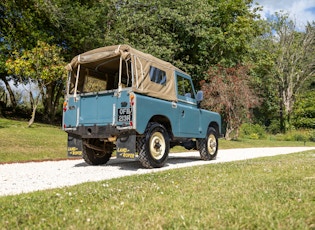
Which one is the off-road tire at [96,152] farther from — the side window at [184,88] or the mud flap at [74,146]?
the side window at [184,88]

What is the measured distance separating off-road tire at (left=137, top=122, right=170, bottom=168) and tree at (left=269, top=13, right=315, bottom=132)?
3599 cm

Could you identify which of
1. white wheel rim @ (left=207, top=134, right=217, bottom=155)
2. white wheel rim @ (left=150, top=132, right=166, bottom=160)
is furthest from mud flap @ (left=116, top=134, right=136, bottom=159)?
white wheel rim @ (left=207, top=134, right=217, bottom=155)

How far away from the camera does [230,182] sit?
5023 mm

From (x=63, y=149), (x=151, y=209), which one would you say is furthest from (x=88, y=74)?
(x=151, y=209)

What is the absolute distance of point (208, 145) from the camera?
10617 mm

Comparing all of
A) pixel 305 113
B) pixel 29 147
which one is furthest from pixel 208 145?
pixel 305 113

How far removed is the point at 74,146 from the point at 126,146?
1.82 m

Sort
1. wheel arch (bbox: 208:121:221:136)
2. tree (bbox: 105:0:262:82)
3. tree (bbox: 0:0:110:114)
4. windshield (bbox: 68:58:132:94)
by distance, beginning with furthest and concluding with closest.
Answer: tree (bbox: 105:0:262:82)
tree (bbox: 0:0:110:114)
wheel arch (bbox: 208:121:221:136)
windshield (bbox: 68:58:132:94)

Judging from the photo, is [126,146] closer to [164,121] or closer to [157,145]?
[157,145]

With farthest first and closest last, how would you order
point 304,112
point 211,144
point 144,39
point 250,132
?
point 304,112
point 250,132
point 144,39
point 211,144

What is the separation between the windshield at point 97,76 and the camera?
8.57 m

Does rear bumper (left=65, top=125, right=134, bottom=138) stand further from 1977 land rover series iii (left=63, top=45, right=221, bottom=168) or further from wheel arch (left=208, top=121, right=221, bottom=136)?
wheel arch (left=208, top=121, right=221, bottom=136)

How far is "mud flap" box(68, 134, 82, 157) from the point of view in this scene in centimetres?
846

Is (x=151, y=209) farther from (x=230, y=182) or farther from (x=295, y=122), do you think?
(x=295, y=122)
